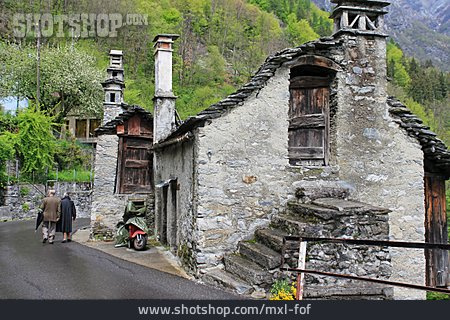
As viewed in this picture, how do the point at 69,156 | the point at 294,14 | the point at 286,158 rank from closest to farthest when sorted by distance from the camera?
the point at 286,158, the point at 69,156, the point at 294,14

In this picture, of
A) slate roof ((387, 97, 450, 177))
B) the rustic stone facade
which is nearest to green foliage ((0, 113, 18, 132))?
the rustic stone facade

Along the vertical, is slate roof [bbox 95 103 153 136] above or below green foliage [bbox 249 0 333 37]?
below

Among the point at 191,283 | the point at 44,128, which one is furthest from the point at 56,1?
the point at 191,283

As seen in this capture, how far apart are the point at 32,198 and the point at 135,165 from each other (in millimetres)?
10808

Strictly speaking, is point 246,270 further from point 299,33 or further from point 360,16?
point 299,33

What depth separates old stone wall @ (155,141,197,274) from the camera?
8438 millimetres

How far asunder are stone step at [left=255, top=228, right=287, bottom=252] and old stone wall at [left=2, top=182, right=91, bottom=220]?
56.4 feet

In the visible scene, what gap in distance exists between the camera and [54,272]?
8148 mm

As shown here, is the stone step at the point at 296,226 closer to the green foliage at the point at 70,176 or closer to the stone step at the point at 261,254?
the stone step at the point at 261,254

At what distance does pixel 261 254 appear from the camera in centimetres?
686

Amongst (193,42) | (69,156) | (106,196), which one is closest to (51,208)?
(106,196)

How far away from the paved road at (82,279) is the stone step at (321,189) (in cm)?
268

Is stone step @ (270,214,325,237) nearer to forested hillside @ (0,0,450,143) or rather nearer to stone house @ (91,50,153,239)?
stone house @ (91,50,153,239)

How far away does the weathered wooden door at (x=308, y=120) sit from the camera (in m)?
8.91
